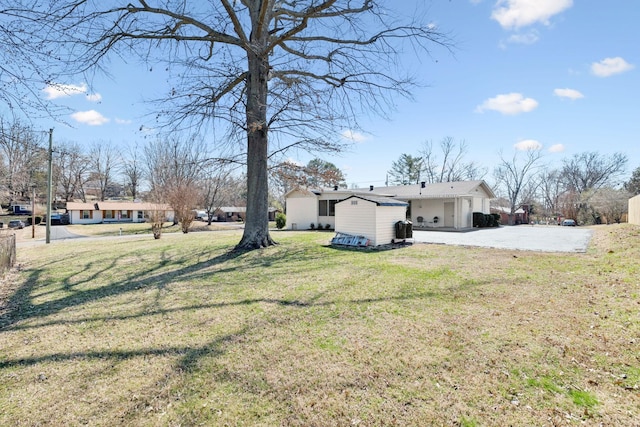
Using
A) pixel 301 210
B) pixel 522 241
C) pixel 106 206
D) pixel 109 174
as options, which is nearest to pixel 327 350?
pixel 522 241

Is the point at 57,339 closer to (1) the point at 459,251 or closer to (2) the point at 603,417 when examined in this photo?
(2) the point at 603,417

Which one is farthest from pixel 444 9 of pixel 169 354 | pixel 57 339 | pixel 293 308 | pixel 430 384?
pixel 57 339

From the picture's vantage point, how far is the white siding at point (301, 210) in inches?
881

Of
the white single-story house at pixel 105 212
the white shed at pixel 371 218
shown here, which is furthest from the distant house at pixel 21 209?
the white shed at pixel 371 218

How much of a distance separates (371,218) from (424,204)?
12206mm

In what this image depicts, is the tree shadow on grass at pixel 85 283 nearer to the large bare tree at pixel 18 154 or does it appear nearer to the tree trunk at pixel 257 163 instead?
the tree trunk at pixel 257 163

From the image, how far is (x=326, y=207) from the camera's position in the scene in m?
21.9

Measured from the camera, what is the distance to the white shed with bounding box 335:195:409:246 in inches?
465

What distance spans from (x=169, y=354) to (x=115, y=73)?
26.8ft

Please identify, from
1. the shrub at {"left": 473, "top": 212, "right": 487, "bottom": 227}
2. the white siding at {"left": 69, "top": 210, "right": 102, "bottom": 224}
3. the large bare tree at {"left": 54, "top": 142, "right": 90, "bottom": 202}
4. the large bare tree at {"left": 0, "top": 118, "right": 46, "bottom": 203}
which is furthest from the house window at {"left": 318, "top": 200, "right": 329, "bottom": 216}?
the large bare tree at {"left": 54, "top": 142, "right": 90, "bottom": 202}

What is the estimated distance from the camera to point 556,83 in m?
15.2

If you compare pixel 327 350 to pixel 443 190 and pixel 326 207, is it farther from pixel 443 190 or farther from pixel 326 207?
pixel 443 190

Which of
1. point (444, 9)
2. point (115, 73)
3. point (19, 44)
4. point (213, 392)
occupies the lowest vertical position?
point (213, 392)

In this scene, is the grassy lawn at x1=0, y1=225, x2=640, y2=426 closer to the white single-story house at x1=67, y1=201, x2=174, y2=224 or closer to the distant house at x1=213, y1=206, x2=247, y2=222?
the white single-story house at x1=67, y1=201, x2=174, y2=224
